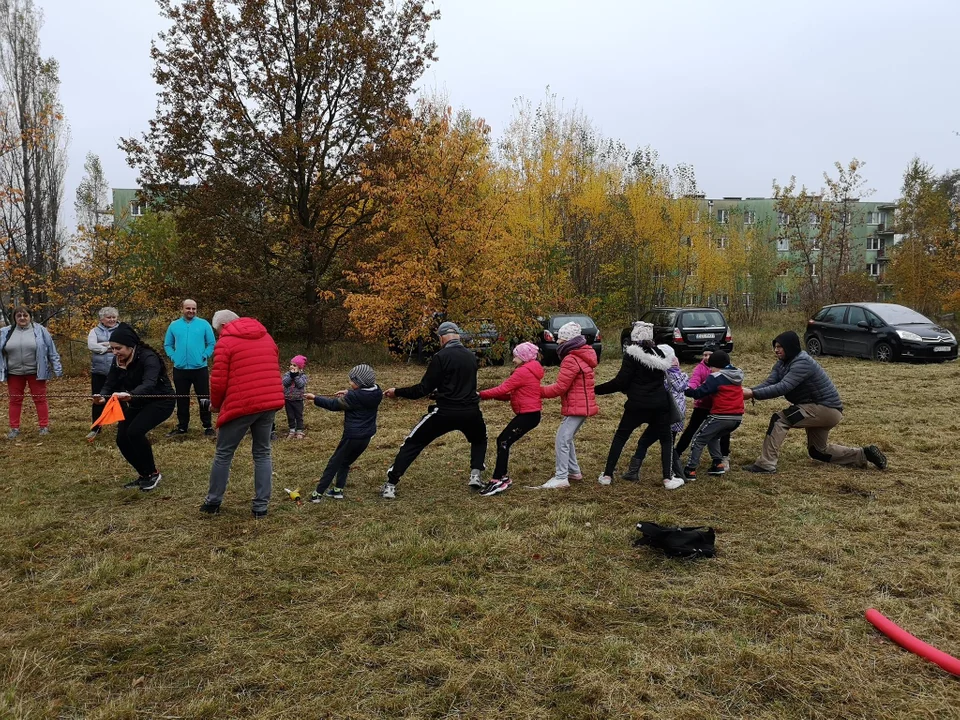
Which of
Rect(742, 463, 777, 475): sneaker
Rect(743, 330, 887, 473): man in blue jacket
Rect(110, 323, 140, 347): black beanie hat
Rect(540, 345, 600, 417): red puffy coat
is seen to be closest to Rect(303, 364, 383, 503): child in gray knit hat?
Rect(540, 345, 600, 417): red puffy coat

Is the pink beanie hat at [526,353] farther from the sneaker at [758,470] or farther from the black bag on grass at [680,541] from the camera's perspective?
the sneaker at [758,470]

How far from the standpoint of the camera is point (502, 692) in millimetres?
2893

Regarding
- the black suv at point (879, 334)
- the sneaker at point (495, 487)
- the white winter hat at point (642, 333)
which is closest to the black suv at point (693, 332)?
the black suv at point (879, 334)

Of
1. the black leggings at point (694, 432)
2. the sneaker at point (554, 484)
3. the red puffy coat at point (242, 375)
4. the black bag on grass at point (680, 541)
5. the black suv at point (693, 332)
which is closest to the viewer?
the black bag on grass at point (680, 541)

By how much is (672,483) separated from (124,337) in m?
5.44

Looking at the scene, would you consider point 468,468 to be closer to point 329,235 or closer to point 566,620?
point 566,620

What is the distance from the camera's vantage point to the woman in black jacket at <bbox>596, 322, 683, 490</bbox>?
6.05 meters

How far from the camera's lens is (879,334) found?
1599cm

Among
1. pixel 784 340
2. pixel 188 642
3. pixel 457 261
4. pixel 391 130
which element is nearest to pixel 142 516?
pixel 188 642

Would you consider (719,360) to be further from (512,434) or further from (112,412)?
(112,412)

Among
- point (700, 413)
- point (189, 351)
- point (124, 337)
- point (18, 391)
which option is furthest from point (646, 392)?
point (18, 391)

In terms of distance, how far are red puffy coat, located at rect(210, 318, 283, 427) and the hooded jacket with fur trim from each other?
3.01 meters

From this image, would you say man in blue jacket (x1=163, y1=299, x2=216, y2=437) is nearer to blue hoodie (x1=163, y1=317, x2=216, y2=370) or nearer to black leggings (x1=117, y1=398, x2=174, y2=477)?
blue hoodie (x1=163, y1=317, x2=216, y2=370)

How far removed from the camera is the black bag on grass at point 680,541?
4367 mm
